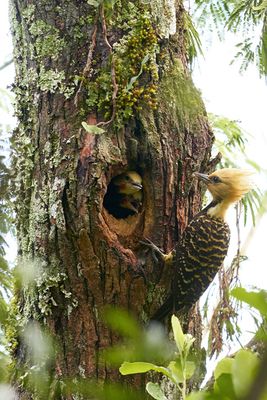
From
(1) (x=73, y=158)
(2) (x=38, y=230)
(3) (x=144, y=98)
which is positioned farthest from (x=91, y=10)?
(2) (x=38, y=230)

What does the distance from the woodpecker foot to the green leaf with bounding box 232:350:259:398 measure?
83.3 inches

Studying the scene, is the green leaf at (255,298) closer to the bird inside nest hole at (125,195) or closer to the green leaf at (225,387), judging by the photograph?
the green leaf at (225,387)

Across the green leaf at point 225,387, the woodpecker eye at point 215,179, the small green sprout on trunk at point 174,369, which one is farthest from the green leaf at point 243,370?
the woodpecker eye at point 215,179

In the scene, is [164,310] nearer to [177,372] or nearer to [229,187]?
[229,187]

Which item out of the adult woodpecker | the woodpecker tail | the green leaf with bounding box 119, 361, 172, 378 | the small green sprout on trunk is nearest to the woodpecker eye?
the adult woodpecker

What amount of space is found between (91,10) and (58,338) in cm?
143

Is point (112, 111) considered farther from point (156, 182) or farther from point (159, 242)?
point (159, 242)

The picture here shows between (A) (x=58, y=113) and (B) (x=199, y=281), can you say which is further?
(B) (x=199, y=281)

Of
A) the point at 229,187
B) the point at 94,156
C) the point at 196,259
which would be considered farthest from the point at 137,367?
the point at 229,187

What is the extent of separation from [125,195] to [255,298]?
2.62 metres

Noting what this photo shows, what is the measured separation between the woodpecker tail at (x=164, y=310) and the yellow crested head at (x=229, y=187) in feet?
2.86

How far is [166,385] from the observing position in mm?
2859

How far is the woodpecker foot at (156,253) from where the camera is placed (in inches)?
115

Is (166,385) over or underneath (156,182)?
underneath
